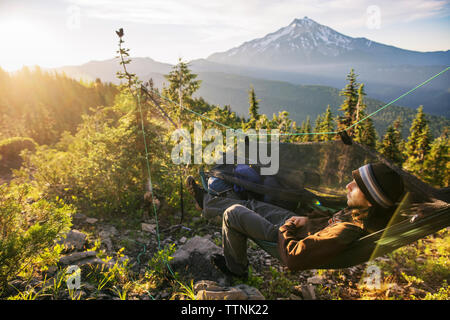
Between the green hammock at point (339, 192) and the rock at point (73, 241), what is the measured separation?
177cm

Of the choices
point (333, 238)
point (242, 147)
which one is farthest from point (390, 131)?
point (333, 238)

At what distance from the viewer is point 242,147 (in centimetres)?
413

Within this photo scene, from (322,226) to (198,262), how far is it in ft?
4.66

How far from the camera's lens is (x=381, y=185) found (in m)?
1.63

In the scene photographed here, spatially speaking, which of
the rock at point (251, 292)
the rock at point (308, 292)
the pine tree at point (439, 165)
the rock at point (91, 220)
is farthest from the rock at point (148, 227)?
the pine tree at point (439, 165)

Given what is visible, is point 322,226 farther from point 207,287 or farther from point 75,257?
point 75,257

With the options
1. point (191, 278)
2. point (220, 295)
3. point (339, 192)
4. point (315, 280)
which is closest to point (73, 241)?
point (191, 278)

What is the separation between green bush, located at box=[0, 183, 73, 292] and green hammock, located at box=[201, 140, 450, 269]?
1.82 m

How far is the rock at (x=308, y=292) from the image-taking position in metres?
2.33

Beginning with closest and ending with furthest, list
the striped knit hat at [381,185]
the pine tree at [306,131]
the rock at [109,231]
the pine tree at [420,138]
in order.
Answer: the striped knit hat at [381,185] → the rock at [109,231] → the pine tree at [306,131] → the pine tree at [420,138]

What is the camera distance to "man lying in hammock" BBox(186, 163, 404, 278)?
166 cm

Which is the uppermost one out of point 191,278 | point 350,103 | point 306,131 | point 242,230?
point 350,103

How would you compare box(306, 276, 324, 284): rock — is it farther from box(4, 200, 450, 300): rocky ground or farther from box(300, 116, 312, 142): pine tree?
box(300, 116, 312, 142): pine tree

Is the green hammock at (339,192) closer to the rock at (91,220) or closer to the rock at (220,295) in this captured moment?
the rock at (220,295)
